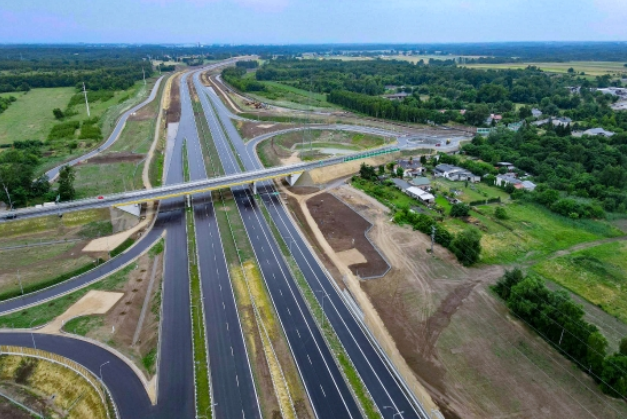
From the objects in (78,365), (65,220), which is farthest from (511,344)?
(65,220)

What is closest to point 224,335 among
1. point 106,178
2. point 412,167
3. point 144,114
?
point 106,178

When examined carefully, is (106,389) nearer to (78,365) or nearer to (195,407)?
(78,365)

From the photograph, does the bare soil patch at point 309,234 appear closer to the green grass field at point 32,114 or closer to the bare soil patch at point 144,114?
the bare soil patch at point 144,114

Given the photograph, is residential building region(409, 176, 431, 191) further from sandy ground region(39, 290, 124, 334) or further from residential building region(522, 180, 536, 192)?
sandy ground region(39, 290, 124, 334)

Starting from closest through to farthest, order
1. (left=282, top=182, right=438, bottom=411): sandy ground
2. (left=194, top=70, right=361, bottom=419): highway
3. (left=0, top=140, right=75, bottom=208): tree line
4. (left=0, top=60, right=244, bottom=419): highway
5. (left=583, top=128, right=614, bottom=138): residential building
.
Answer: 1. (left=0, top=60, right=244, bottom=419): highway
2. (left=194, top=70, right=361, bottom=419): highway
3. (left=282, top=182, right=438, bottom=411): sandy ground
4. (left=0, top=140, right=75, bottom=208): tree line
5. (left=583, top=128, right=614, bottom=138): residential building

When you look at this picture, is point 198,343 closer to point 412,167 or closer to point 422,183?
point 422,183

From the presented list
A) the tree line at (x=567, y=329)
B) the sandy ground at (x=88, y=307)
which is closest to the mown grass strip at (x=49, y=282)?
the sandy ground at (x=88, y=307)

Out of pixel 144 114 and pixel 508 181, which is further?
pixel 144 114

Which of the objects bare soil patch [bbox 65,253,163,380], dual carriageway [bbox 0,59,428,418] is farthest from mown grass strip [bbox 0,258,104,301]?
bare soil patch [bbox 65,253,163,380]

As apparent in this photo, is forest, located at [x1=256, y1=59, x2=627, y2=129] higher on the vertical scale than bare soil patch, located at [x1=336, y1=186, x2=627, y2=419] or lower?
higher
